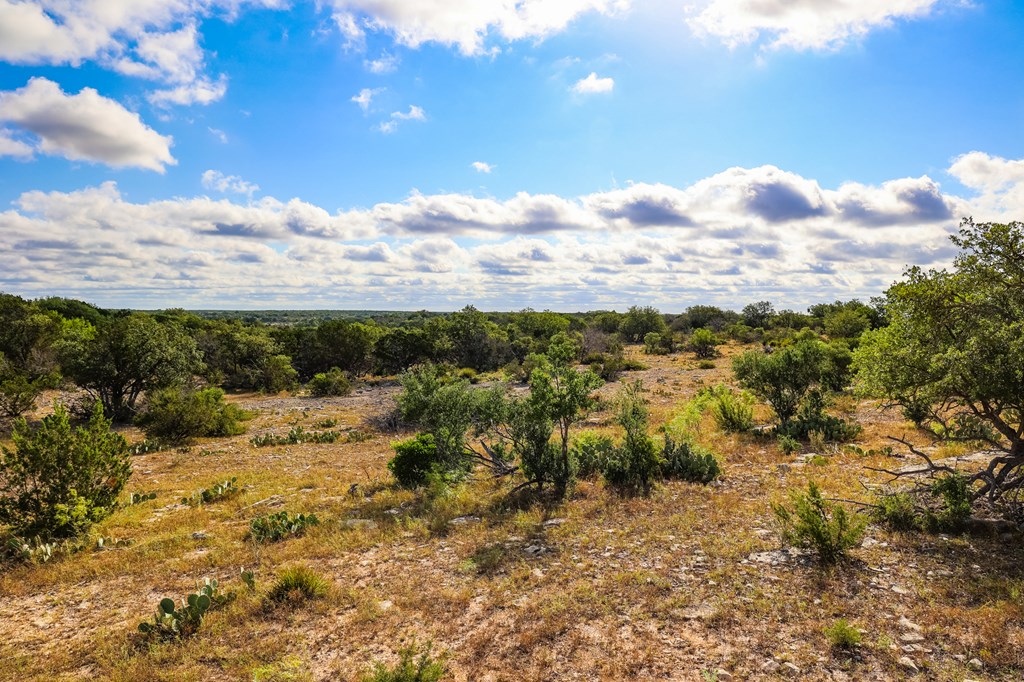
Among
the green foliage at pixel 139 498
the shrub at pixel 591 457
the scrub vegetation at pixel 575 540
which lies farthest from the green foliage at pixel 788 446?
the green foliage at pixel 139 498

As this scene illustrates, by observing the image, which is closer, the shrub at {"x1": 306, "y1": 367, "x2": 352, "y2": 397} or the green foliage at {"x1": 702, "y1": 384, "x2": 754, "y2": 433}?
the green foliage at {"x1": 702, "y1": 384, "x2": 754, "y2": 433}

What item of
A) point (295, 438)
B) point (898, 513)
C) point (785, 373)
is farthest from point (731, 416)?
point (295, 438)

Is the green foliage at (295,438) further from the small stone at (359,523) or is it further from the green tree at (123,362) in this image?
the small stone at (359,523)

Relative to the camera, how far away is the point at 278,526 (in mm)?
10539

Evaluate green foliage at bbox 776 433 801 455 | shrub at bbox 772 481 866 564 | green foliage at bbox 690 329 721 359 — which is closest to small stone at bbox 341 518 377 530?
shrub at bbox 772 481 866 564

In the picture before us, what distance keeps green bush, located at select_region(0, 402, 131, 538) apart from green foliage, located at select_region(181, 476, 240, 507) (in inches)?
96.7

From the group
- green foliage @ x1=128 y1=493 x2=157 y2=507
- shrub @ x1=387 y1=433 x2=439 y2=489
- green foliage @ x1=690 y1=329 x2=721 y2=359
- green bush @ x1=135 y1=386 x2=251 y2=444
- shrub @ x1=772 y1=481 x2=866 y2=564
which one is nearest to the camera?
shrub @ x1=772 y1=481 x2=866 y2=564

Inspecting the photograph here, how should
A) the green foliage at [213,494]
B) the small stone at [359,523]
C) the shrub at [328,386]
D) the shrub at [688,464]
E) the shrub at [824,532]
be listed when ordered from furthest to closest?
1. the shrub at [328,386]
2. the green foliage at [213,494]
3. the shrub at [688,464]
4. the small stone at [359,523]
5. the shrub at [824,532]

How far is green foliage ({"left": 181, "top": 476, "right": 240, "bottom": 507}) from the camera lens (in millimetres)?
13125

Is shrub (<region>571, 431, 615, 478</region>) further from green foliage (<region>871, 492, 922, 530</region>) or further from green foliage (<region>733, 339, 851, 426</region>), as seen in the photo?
green foliage (<region>733, 339, 851, 426</region>)

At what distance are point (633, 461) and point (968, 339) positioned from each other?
7.58 metres

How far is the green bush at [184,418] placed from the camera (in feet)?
76.4

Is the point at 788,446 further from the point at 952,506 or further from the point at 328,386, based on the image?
the point at 328,386

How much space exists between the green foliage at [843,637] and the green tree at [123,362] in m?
34.2
